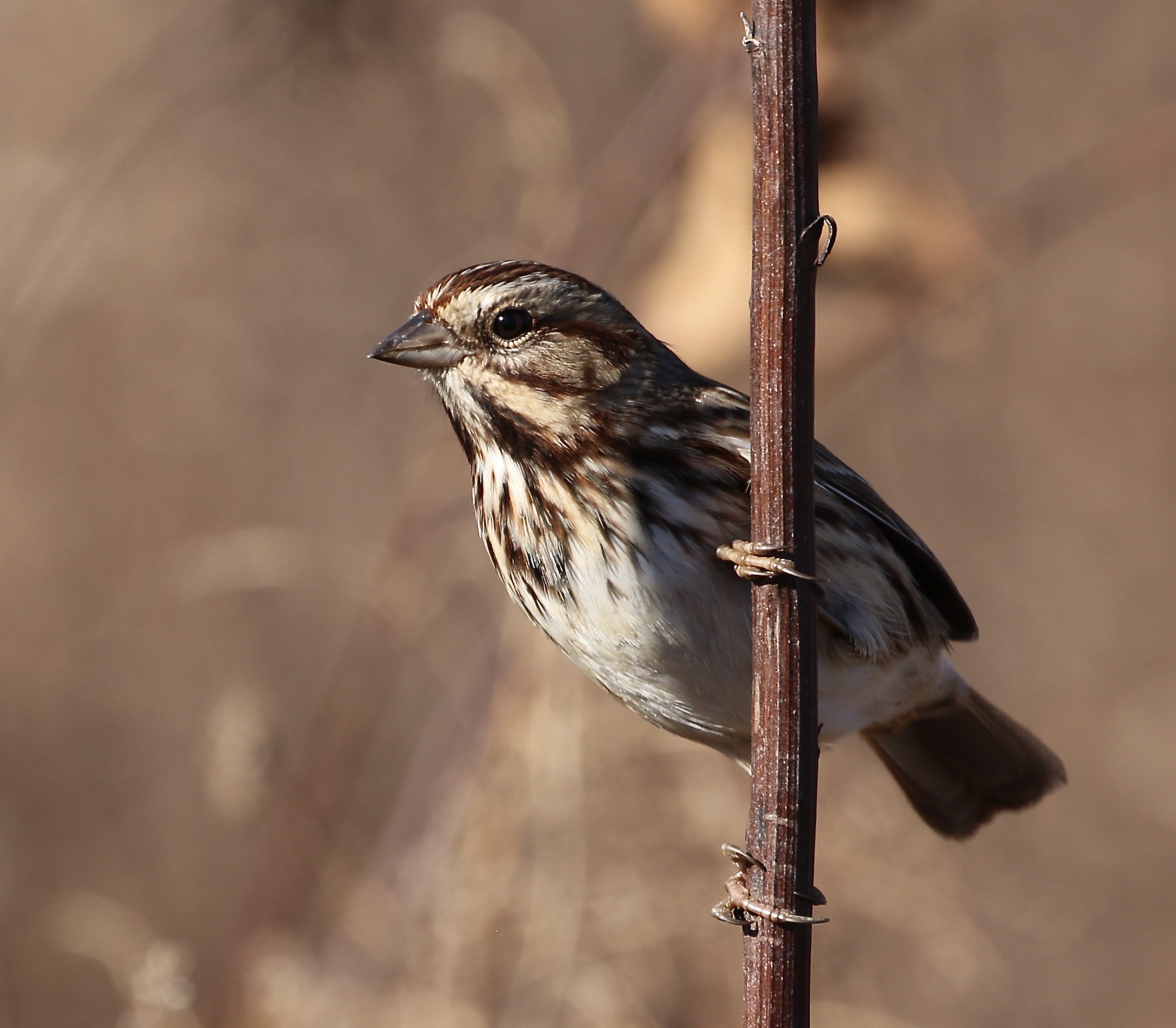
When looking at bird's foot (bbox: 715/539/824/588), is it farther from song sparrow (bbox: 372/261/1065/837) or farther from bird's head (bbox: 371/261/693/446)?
bird's head (bbox: 371/261/693/446)

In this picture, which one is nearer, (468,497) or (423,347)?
(423,347)

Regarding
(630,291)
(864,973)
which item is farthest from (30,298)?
(864,973)

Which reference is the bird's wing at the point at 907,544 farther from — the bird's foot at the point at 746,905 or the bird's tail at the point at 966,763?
the bird's foot at the point at 746,905

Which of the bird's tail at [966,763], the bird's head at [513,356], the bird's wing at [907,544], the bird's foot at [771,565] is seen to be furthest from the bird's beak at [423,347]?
the bird's tail at [966,763]

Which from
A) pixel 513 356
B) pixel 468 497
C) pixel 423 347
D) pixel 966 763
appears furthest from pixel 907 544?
pixel 468 497

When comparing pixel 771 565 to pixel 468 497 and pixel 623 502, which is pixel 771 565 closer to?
pixel 623 502

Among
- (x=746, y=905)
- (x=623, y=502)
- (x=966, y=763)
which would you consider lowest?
(x=746, y=905)
